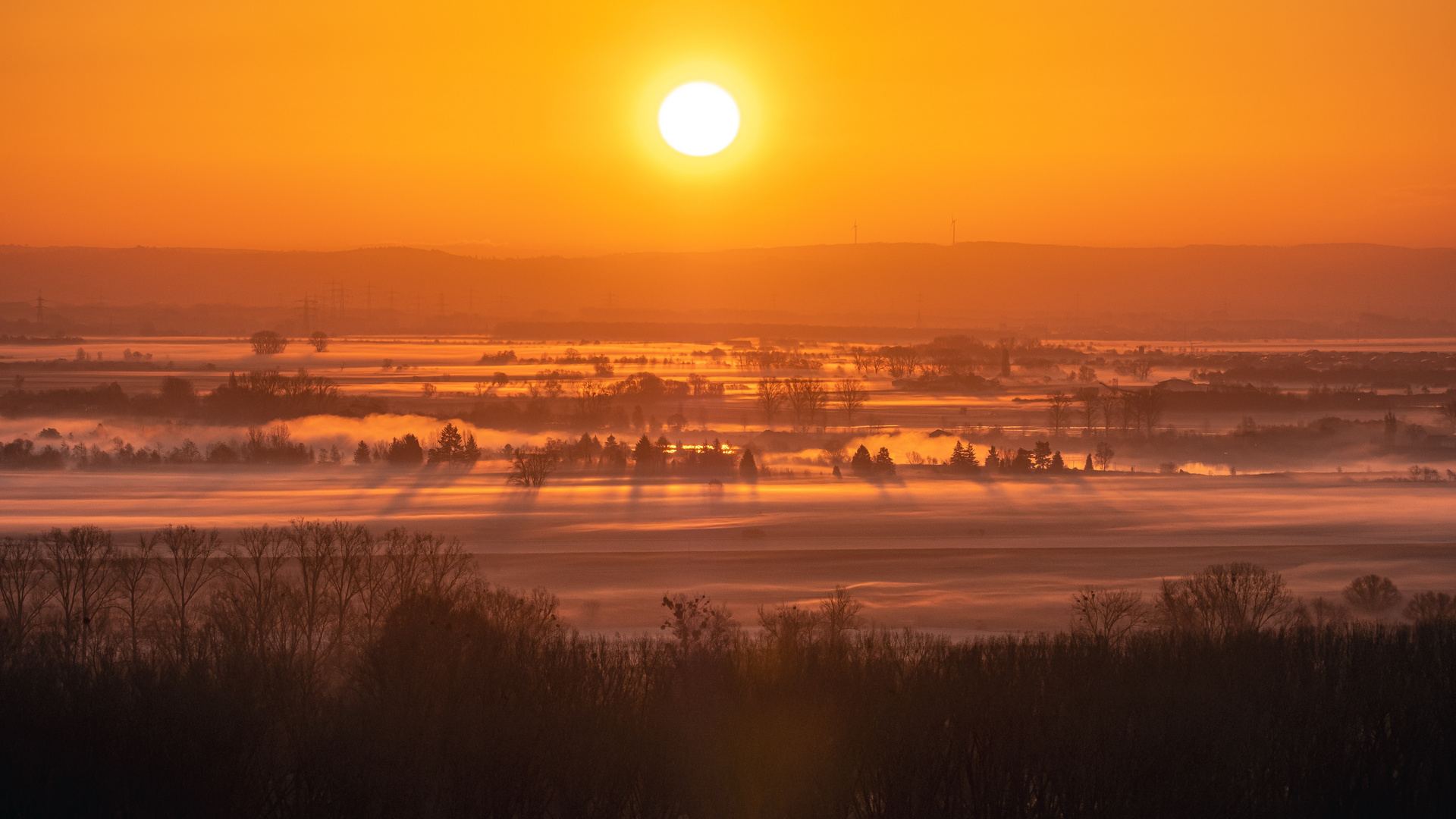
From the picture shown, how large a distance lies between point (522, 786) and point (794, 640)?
8627 mm

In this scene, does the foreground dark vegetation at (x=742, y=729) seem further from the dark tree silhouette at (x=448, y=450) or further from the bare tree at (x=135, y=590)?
the dark tree silhouette at (x=448, y=450)

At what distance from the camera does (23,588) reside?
88.8 feet

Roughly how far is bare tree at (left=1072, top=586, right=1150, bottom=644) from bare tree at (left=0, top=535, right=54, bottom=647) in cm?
2180

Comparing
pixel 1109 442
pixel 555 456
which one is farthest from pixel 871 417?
pixel 555 456

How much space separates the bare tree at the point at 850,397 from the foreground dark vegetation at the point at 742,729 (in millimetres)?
61014

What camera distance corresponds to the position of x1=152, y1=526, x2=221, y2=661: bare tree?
2761 centimetres

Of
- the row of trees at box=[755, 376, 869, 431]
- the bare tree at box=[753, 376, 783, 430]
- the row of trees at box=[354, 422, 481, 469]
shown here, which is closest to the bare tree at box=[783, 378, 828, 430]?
the row of trees at box=[755, 376, 869, 431]

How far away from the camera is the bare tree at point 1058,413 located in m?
74.3

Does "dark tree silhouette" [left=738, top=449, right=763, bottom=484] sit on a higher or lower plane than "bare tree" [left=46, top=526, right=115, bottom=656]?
higher

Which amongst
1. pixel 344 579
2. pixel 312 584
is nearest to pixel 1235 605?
pixel 344 579

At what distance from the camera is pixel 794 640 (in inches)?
760

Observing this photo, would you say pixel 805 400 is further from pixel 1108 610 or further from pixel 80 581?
pixel 80 581

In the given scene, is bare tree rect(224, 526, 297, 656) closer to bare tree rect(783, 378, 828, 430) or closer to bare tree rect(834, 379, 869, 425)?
bare tree rect(783, 378, 828, 430)

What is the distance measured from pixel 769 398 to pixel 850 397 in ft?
18.5
